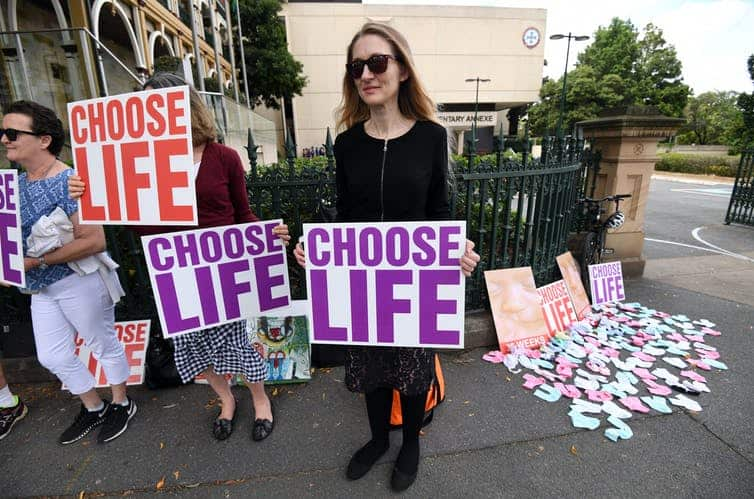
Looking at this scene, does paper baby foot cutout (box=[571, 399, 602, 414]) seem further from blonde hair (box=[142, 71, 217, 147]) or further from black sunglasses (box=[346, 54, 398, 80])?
blonde hair (box=[142, 71, 217, 147])

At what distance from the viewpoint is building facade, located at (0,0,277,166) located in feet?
19.2

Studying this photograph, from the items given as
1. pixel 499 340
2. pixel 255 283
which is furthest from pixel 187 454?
pixel 499 340

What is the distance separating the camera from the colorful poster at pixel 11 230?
2.08 meters

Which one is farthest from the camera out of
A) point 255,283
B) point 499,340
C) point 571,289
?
point 571,289

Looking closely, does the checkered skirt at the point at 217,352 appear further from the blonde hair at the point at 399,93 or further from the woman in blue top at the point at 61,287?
the blonde hair at the point at 399,93

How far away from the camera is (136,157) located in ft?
6.01

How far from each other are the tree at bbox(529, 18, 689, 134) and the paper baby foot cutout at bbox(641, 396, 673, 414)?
130 ft

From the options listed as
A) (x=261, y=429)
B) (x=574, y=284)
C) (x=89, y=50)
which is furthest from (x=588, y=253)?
(x=89, y=50)

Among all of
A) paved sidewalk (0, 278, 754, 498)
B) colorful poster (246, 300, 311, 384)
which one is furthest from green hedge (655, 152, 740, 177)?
colorful poster (246, 300, 311, 384)

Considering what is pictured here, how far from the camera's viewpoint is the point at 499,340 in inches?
127

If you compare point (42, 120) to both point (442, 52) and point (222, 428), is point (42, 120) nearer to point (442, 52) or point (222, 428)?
point (222, 428)

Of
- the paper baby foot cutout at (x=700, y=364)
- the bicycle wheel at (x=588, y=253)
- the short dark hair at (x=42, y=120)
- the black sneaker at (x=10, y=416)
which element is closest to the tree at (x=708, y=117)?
the bicycle wheel at (x=588, y=253)

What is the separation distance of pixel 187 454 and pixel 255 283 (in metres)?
1.14

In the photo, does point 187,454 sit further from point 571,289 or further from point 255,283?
point 571,289
